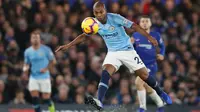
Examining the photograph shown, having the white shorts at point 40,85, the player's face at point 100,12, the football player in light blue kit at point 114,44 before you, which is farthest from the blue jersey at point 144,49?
the white shorts at point 40,85

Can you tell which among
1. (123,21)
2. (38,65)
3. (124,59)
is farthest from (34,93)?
(123,21)

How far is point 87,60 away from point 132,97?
1879 millimetres

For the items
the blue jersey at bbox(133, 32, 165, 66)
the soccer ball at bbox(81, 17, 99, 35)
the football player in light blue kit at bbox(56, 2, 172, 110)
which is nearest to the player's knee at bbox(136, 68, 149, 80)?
the football player in light blue kit at bbox(56, 2, 172, 110)

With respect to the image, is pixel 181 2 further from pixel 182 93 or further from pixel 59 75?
pixel 59 75

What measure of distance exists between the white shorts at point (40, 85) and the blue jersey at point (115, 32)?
3605 millimetres

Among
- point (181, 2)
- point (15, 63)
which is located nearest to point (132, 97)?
point (15, 63)

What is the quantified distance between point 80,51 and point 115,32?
21.5 feet

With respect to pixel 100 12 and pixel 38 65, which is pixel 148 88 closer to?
pixel 38 65

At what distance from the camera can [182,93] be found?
21734 mm

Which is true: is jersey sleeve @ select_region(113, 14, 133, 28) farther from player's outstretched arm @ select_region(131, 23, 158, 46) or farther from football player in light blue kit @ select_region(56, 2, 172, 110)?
player's outstretched arm @ select_region(131, 23, 158, 46)

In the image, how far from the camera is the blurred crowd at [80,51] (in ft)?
66.6

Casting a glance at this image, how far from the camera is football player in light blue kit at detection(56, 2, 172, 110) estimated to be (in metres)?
15.2

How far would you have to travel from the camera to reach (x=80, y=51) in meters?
21.8

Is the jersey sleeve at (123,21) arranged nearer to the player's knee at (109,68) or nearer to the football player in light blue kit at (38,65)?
the player's knee at (109,68)
